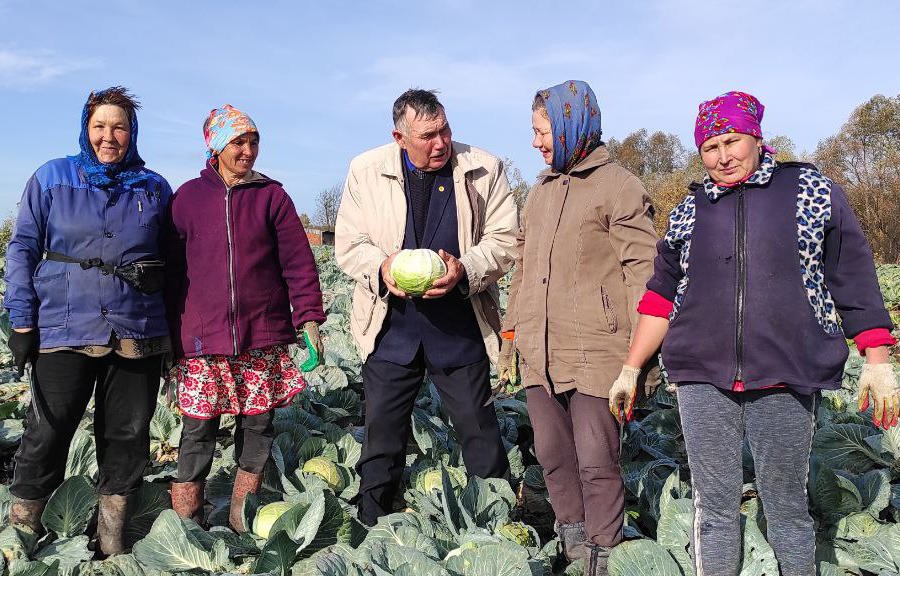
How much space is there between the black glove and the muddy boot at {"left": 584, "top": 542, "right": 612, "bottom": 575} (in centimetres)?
235

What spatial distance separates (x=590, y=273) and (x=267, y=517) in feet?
5.85

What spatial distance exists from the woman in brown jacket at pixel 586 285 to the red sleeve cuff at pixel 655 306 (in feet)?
0.59

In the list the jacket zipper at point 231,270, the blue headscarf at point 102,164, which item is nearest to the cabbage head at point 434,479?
the jacket zipper at point 231,270

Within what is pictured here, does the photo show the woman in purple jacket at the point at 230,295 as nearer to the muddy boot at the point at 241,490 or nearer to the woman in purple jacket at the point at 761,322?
the muddy boot at the point at 241,490

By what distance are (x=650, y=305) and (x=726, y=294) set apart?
0.98 ft

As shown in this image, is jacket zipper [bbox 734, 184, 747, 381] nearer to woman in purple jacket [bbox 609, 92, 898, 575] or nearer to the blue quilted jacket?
woman in purple jacket [bbox 609, 92, 898, 575]

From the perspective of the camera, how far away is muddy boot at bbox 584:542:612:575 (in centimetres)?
278

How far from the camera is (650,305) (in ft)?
8.13

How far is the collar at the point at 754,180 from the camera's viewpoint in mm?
2205

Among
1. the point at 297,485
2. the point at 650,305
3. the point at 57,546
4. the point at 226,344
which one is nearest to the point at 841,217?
the point at 650,305

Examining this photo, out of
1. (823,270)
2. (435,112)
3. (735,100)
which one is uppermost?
(435,112)

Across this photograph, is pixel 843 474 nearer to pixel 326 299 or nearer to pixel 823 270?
pixel 823 270

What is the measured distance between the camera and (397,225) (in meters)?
3.22

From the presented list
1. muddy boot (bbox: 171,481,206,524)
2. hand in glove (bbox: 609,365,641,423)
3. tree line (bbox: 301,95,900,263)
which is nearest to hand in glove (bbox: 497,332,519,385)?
hand in glove (bbox: 609,365,641,423)
